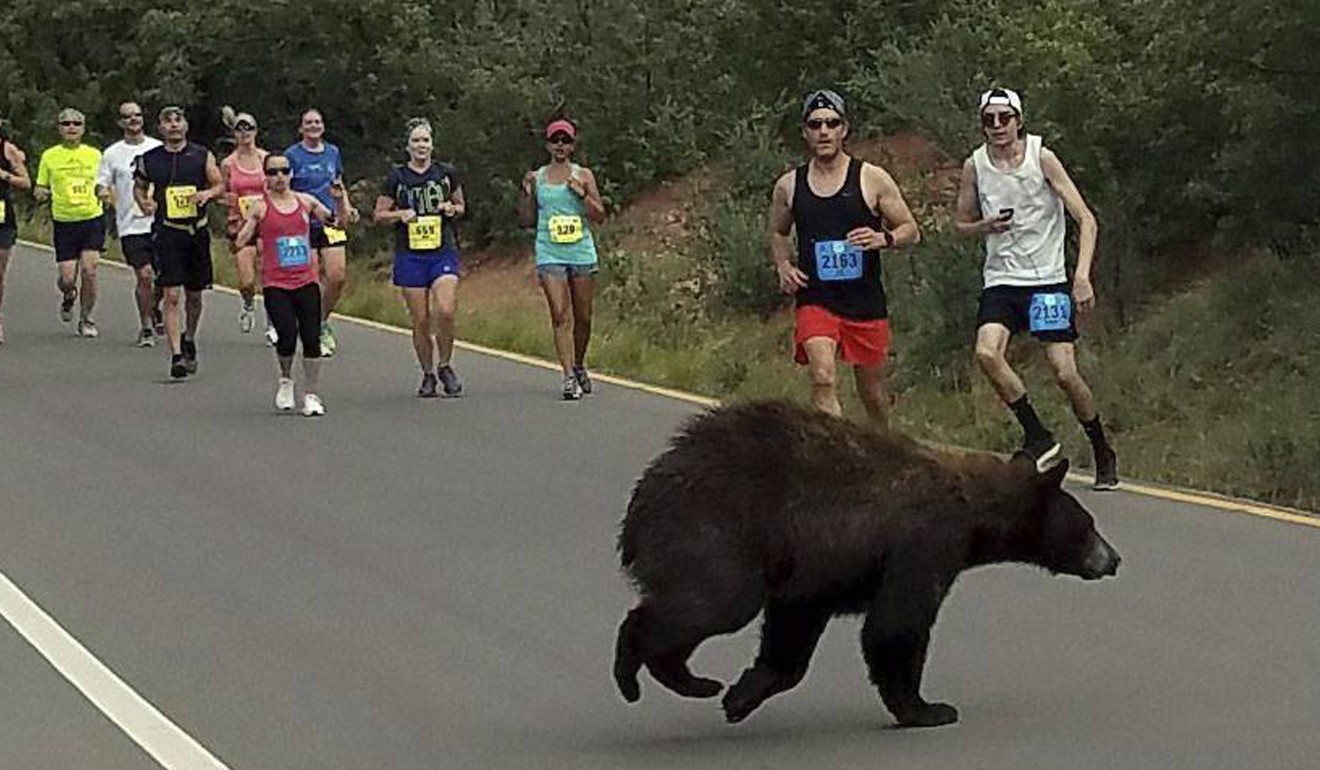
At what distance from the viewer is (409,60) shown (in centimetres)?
3641

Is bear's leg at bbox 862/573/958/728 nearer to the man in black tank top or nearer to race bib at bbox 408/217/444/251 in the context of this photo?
the man in black tank top

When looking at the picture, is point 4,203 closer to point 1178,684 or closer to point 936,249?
point 936,249

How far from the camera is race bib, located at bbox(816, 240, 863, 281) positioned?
38.1 ft

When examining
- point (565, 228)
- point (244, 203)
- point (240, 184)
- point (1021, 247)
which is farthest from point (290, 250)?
point (1021, 247)

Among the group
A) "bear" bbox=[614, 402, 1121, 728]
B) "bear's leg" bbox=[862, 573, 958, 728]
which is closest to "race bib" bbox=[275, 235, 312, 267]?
"bear" bbox=[614, 402, 1121, 728]

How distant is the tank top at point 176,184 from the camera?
18.7 m

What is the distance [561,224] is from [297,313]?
6.11ft

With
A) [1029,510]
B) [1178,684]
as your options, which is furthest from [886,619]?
[1178,684]

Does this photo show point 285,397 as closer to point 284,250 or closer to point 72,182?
point 284,250

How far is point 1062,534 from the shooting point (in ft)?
25.8

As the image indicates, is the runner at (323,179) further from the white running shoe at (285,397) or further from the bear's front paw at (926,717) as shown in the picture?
the bear's front paw at (926,717)

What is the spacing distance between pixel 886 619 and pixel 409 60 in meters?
29.8

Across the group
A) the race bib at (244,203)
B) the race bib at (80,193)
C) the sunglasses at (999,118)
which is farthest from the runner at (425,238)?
the sunglasses at (999,118)

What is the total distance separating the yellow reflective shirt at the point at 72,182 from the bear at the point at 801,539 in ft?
47.9
